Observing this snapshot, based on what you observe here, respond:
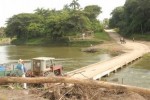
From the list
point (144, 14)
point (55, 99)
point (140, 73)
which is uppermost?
point (144, 14)

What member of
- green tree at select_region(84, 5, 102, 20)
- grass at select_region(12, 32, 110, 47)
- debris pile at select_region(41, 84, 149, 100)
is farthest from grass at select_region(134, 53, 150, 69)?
green tree at select_region(84, 5, 102, 20)

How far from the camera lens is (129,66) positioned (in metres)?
33.7

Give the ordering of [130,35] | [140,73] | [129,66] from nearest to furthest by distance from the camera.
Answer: [140,73] < [129,66] < [130,35]

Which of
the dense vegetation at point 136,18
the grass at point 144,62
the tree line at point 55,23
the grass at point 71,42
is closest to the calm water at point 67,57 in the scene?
the grass at point 144,62

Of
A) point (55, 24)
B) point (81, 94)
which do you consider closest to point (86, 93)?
point (81, 94)

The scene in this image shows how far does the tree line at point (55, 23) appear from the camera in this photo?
72.4 metres

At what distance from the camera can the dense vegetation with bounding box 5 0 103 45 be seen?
238ft

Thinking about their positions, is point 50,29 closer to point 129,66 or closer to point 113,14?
point 113,14

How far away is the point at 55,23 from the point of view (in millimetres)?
75625

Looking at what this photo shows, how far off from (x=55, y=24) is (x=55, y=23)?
26 centimetres

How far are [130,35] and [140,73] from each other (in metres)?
44.7

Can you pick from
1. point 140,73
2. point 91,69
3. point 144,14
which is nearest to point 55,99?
point 91,69

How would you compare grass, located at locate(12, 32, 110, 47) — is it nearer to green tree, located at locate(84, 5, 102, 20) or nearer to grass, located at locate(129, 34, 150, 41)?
grass, located at locate(129, 34, 150, 41)

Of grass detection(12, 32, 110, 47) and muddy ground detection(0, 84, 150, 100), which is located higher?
muddy ground detection(0, 84, 150, 100)
